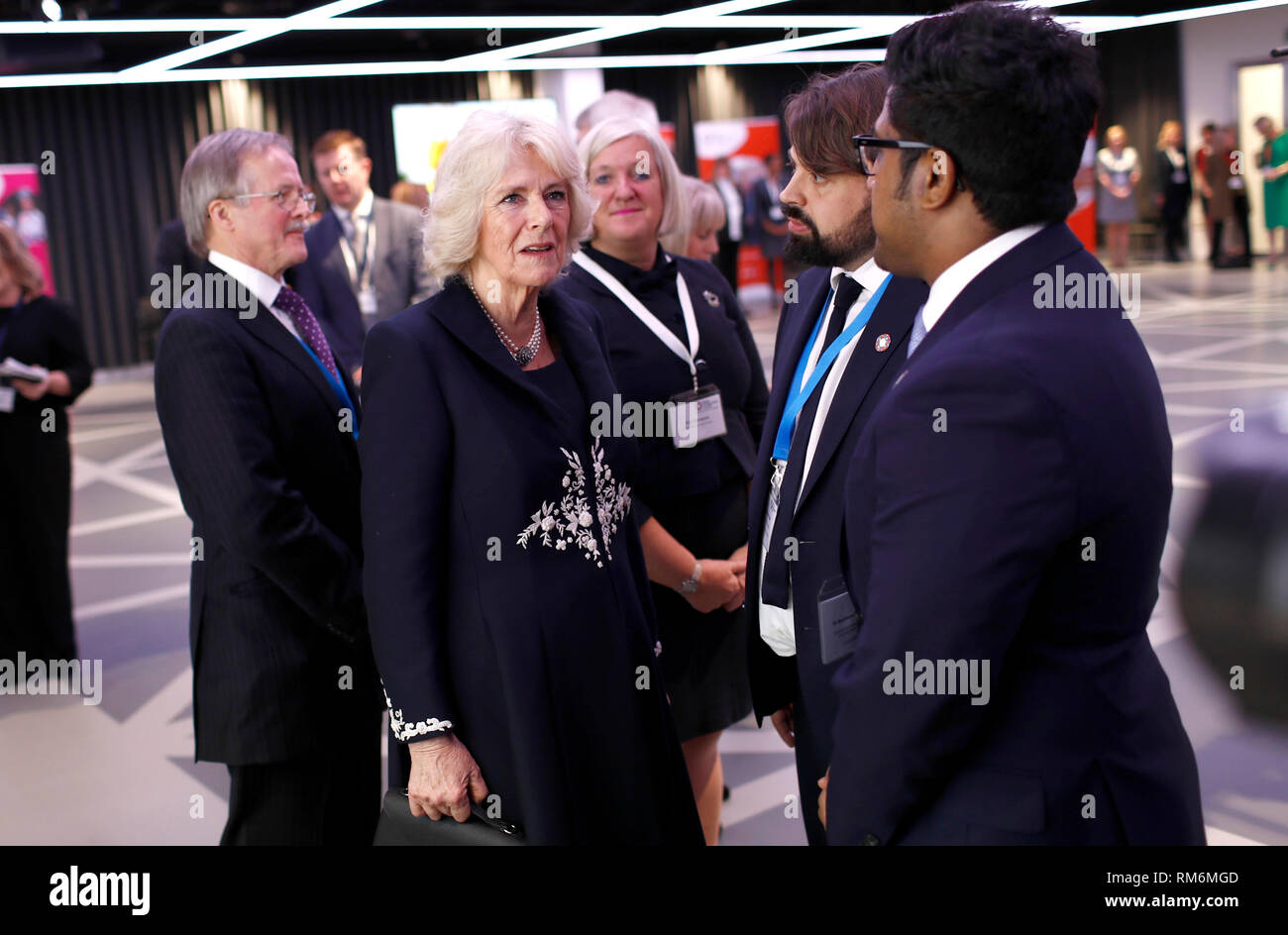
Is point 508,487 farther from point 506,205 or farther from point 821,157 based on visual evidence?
point 821,157

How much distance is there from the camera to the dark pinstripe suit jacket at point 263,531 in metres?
2.17

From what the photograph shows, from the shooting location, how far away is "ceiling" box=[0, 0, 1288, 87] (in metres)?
5.94

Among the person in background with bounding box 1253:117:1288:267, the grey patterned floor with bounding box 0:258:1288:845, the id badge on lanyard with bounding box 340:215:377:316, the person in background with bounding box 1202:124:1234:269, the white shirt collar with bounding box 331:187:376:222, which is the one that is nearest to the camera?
the grey patterned floor with bounding box 0:258:1288:845

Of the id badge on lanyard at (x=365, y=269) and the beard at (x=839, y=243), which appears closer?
the beard at (x=839, y=243)

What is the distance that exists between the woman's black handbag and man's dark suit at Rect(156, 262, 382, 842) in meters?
0.47

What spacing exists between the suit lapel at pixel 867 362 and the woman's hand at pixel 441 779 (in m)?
0.71

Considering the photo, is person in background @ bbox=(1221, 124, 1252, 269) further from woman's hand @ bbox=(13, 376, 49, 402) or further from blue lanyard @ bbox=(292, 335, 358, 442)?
blue lanyard @ bbox=(292, 335, 358, 442)

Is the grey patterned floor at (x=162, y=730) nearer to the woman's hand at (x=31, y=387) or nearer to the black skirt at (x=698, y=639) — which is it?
the black skirt at (x=698, y=639)

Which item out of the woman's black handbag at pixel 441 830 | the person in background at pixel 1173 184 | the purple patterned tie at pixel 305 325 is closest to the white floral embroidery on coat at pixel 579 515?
the woman's black handbag at pixel 441 830

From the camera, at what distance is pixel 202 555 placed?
2324mm

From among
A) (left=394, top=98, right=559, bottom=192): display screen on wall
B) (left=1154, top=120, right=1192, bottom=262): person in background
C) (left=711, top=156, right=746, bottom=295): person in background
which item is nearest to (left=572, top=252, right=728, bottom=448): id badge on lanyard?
(left=711, top=156, right=746, bottom=295): person in background

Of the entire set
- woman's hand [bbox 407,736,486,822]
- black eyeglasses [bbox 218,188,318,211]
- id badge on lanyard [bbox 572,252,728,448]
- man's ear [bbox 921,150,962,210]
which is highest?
black eyeglasses [bbox 218,188,318,211]
